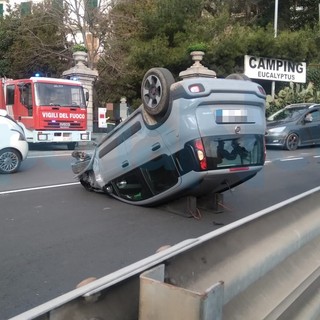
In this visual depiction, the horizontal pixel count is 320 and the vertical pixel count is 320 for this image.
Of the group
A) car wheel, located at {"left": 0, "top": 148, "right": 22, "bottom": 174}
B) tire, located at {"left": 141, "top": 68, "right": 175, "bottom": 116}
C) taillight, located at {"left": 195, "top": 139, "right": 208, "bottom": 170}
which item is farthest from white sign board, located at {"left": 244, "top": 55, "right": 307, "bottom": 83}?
taillight, located at {"left": 195, "top": 139, "right": 208, "bottom": 170}

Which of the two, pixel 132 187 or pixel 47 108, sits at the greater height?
pixel 47 108

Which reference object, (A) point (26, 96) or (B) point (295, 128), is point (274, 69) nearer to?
(B) point (295, 128)

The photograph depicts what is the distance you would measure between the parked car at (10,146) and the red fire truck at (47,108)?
5.83 metres

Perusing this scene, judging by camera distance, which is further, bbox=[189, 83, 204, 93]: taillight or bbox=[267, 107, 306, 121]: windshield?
bbox=[267, 107, 306, 121]: windshield

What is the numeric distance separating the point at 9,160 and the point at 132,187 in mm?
4693

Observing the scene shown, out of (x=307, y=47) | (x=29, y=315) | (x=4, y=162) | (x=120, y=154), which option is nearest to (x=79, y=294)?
(x=29, y=315)

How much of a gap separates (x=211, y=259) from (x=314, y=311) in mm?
966

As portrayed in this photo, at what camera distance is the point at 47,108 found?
16.9 metres

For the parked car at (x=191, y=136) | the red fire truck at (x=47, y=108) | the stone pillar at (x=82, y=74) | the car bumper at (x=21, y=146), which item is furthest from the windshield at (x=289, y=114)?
the parked car at (x=191, y=136)

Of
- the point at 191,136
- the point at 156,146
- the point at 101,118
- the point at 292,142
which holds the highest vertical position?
the point at 101,118

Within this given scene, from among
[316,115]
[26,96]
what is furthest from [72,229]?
[316,115]

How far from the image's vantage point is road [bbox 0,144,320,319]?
4410mm

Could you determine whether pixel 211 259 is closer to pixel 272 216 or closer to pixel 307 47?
pixel 272 216

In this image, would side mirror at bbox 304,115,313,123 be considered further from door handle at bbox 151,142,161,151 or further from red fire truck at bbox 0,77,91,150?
door handle at bbox 151,142,161,151
